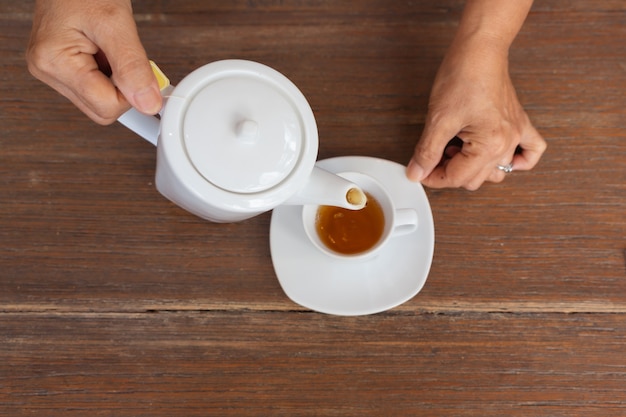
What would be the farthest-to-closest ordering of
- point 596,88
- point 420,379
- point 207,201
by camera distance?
point 596,88, point 420,379, point 207,201

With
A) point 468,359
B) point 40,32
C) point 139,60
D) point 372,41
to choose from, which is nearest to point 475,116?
point 372,41

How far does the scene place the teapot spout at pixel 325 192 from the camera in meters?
0.70

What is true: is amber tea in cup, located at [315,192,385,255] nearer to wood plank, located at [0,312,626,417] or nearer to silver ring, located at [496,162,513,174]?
wood plank, located at [0,312,626,417]

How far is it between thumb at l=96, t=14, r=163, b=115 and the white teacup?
0.29m

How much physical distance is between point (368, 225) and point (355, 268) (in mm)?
71

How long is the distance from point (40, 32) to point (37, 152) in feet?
0.88

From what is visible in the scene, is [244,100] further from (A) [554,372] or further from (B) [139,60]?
(A) [554,372]

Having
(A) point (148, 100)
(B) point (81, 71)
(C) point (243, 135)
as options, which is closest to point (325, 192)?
(C) point (243, 135)

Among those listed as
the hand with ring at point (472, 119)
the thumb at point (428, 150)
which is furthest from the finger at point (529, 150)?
the thumb at point (428, 150)

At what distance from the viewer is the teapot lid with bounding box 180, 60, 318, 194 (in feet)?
2.06

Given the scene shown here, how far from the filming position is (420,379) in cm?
84

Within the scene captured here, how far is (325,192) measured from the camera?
0.71 m

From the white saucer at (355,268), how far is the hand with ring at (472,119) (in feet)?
0.19

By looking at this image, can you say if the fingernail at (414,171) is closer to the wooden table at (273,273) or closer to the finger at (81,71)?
the wooden table at (273,273)
